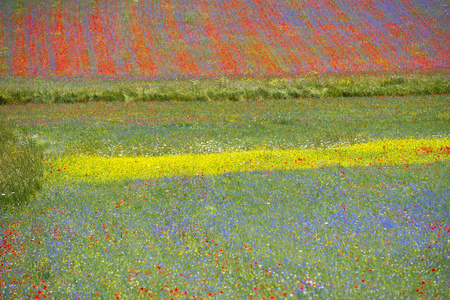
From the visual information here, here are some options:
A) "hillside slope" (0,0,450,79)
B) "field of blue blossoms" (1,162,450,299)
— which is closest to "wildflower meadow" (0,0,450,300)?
"field of blue blossoms" (1,162,450,299)

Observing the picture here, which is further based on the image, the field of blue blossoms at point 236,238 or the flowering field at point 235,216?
the flowering field at point 235,216

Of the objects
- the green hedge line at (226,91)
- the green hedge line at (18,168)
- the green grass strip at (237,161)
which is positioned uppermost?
the green hedge line at (18,168)

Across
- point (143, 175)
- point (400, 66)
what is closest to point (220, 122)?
point (143, 175)

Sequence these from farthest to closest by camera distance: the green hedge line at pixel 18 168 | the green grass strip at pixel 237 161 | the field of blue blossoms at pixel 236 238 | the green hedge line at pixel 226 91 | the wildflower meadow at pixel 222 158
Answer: the green hedge line at pixel 226 91
the green grass strip at pixel 237 161
the green hedge line at pixel 18 168
the wildflower meadow at pixel 222 158
the field of blue blossoms at pixel 236 238

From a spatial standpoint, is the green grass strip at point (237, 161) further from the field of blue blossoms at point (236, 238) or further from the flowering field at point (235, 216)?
the field of blue blossoms at point (236, 238)

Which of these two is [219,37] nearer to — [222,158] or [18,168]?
[222,158]

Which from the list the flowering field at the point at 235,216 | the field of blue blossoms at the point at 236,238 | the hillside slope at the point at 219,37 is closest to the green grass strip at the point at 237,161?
the flowering field at the point at 235,216

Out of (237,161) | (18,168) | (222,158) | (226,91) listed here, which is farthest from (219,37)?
(18,168)
